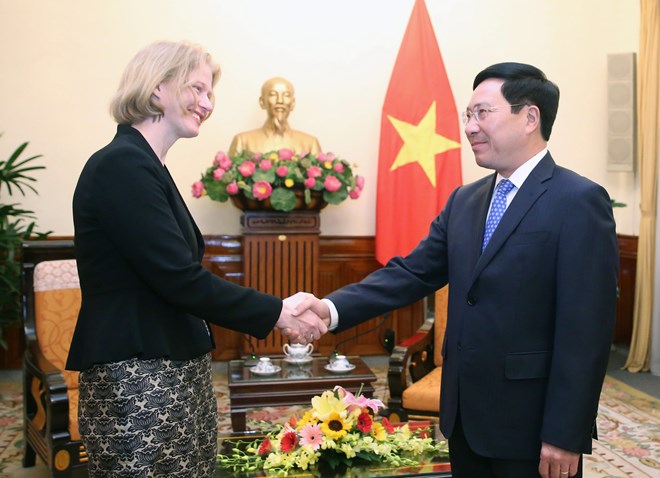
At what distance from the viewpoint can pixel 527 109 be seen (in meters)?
1.73

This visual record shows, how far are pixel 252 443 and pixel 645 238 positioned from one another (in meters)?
4.15

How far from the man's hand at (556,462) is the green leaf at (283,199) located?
3.42 meters

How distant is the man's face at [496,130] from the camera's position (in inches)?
68.1

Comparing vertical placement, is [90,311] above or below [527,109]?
below

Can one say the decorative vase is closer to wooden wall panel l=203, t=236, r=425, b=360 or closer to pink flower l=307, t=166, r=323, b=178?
pink flower l=307, t=166, r=323, b=178

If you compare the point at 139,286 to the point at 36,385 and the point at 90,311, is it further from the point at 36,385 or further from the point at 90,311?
the point at 36,385

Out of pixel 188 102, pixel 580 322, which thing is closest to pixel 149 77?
pixel 188 102

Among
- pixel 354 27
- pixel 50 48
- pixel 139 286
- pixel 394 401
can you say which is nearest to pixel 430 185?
pixel 354 27

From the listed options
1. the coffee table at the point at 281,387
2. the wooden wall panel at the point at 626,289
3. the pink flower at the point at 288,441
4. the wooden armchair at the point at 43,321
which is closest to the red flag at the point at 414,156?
the wooden wall panel at the point at 626,289

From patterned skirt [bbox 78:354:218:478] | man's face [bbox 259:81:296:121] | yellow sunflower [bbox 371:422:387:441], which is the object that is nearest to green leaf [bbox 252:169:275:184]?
man's face [bbox 259:81:296:121]

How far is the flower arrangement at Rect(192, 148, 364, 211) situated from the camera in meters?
4.75

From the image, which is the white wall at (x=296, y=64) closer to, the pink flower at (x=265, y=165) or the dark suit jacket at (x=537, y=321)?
the pink flower at (x=265, y=165)

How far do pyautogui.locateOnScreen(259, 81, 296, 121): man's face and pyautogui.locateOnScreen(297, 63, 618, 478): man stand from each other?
135 inches

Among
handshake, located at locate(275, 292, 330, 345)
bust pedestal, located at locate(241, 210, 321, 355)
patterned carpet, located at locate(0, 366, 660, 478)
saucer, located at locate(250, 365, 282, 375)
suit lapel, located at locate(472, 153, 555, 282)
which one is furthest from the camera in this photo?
bust pedestal, located at locate(241, 210, 321, 355)
